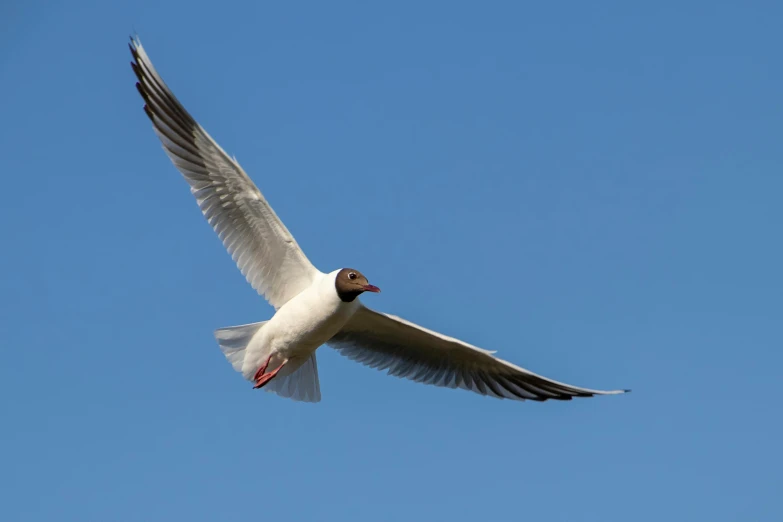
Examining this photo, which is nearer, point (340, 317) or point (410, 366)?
→ point (340, 317)

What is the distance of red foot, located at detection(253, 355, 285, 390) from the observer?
10.7 m

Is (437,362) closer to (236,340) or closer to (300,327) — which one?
(300,327)

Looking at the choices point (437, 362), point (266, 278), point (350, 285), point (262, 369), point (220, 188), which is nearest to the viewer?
point (350, 285)

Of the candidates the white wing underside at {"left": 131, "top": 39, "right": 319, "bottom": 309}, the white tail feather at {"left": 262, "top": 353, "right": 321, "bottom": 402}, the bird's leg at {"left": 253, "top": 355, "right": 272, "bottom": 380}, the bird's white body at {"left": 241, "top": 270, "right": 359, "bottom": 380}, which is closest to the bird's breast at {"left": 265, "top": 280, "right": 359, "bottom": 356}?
the bird's white body at {"left": 241, "top": 270, "right": 359, "bottom": 380}

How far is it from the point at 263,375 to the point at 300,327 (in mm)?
708

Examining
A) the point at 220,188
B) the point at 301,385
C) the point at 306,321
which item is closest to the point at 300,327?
the point at 306,321

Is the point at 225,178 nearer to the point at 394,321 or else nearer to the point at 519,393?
the point at 394,321

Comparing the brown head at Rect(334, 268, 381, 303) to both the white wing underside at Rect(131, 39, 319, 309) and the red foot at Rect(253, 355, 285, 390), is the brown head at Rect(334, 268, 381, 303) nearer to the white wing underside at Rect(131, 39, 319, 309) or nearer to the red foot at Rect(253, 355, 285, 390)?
the white wing underside at Rect(131, 39, 319, 309)

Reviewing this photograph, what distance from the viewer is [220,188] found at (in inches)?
422

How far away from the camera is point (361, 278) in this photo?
10.5 m

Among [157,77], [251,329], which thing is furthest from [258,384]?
[157,77]

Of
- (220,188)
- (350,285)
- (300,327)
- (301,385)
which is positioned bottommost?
(301,385)

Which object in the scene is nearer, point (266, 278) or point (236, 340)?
point (236, 340)

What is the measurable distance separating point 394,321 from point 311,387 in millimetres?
1127
